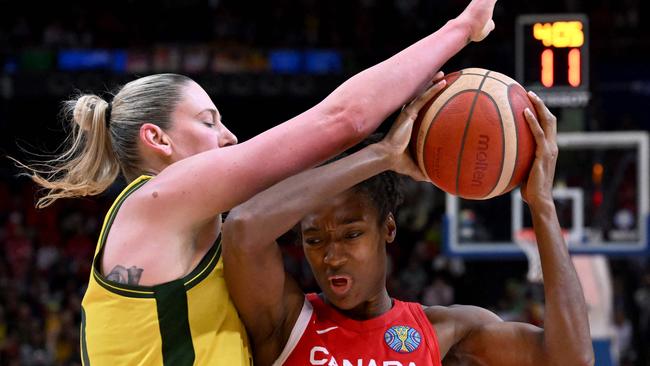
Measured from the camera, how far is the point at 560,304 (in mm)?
2615

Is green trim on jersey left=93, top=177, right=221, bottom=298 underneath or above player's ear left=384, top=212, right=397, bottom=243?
above

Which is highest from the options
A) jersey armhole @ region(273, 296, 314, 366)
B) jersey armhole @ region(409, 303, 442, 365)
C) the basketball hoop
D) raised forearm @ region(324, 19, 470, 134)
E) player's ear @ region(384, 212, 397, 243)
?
raised forearm @ region(324, 19, 470, 134)

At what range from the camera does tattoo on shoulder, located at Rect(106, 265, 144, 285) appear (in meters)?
2.29

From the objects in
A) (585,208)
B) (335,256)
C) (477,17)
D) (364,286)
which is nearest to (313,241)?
(335,256)

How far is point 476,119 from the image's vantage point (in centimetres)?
259

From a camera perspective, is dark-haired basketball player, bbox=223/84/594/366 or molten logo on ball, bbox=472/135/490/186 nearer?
dark-haired basketball player, bbox=223/84/594/366

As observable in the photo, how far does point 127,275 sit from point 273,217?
0.38 meters

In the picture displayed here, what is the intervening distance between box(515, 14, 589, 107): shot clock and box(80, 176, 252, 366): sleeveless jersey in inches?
188

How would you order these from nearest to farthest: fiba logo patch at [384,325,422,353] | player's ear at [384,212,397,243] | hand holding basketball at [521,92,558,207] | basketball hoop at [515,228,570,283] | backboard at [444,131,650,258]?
hand holding basketball at [521,92,558,207] → fiba logo patch at [384,325,422,353] → player's ear at [384,212,397,243] → basketball hoop at [515,228,570,283] → backboard at [444,131,650,258]

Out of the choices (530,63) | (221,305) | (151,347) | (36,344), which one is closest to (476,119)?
(221,305)

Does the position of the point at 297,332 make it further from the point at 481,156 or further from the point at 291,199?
the point at 481,156

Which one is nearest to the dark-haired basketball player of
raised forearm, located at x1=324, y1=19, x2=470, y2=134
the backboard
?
raised forearm, located at x1=324, y1=19, x2=470, y2=134

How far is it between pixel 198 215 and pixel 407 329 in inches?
31.6

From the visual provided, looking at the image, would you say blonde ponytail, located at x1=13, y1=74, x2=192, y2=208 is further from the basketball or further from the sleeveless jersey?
the basketball
